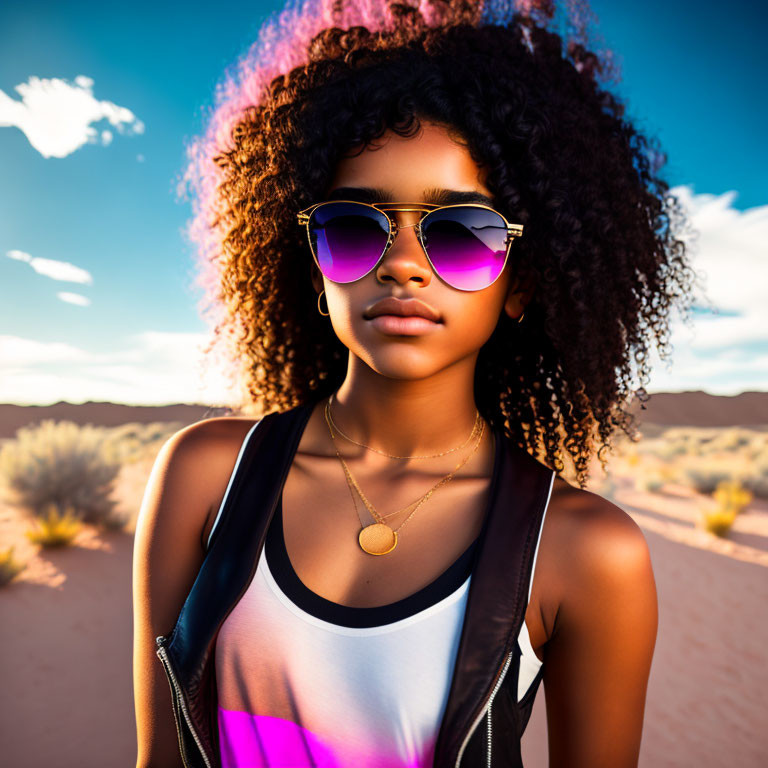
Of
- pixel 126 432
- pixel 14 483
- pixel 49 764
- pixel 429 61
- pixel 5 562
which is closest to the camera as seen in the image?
pixel 429 61

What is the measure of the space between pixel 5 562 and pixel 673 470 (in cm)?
1529

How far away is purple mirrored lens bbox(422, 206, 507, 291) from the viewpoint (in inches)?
57.9

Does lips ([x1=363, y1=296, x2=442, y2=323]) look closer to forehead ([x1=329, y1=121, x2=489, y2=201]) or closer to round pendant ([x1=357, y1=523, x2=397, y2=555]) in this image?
forehead ([x1=329, y1=121, x2=489, y2=201])

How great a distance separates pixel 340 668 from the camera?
52.0 inches

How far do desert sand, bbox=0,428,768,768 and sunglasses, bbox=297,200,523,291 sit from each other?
14.6 ft

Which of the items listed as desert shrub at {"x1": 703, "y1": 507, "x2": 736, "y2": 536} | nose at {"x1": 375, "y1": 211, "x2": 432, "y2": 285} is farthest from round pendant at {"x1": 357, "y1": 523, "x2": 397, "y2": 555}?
desert shrub at {"x1": 703, "y1": 507, "x2": 736, "y2": 536}

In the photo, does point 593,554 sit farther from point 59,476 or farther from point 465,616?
point 59,476

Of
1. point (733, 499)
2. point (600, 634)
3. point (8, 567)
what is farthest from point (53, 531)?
point (733, 499)

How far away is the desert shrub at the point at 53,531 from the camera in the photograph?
816 centimetres

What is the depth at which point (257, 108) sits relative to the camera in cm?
210

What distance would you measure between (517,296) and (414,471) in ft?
2.15

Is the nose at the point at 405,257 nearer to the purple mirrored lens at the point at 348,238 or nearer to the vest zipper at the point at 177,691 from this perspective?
the purple mirrored lens at the point at 348,238

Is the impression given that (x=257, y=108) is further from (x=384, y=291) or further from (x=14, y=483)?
(x=14, y=483)

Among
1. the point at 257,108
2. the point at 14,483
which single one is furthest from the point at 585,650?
the point at 14,483
